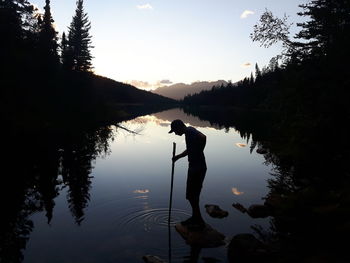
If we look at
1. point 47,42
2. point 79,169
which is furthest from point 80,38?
point 79,169

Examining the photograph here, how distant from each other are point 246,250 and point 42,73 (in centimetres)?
3928

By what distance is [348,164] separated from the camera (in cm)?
1112

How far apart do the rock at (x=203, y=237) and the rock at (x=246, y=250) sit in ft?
2.23

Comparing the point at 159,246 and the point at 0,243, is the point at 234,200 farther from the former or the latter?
the point at 0,243

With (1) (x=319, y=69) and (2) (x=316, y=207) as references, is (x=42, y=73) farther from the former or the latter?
(2) (x=316, y=207)

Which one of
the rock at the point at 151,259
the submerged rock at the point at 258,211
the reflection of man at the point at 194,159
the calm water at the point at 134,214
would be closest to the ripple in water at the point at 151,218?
the calm water at the point at 134,214

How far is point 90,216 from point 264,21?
14802 millimetres

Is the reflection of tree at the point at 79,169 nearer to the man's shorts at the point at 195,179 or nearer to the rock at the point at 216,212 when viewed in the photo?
the man's shorts at the point at 195,179

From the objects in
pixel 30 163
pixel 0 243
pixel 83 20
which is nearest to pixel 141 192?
pixel 0 243

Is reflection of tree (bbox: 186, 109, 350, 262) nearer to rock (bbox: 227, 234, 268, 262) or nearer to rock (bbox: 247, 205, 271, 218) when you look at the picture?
rock (bbox: 247, 205, 271, 218)

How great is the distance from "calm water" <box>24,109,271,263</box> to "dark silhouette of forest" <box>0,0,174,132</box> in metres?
14.8

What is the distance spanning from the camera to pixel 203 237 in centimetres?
856

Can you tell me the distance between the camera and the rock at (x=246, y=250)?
23.5 ft

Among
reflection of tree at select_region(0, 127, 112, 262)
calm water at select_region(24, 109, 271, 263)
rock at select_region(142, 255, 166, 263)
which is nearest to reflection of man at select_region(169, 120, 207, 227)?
calm water at select_region(24, 109, 271, 263)
